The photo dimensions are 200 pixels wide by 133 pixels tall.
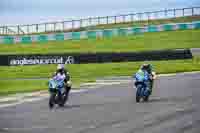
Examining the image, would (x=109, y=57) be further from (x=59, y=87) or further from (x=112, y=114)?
(x=112, y=114)

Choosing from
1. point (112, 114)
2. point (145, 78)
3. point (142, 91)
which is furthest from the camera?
point (145, 78)

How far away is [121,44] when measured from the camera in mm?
61656

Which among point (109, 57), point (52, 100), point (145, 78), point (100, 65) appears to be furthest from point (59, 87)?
point (109, 57)

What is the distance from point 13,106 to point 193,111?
26.0 ft

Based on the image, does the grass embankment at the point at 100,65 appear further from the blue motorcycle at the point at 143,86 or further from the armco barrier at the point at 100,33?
the blue motorcycle at the point at 143,86

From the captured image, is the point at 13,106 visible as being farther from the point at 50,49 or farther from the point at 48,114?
the point at 50,49

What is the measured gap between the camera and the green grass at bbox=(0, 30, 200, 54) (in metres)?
58.1

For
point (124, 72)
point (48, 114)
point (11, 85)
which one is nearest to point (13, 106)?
point (48, 114)

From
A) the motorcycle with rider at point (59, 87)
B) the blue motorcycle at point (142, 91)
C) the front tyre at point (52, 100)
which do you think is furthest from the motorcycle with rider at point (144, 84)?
the front tyre at point (52, 100)

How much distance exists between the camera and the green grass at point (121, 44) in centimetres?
5812

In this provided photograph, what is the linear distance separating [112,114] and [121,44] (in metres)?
43.6

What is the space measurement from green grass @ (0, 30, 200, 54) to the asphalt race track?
31.1 metres

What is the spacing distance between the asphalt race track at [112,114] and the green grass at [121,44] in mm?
31112

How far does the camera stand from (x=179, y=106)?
1978cm
